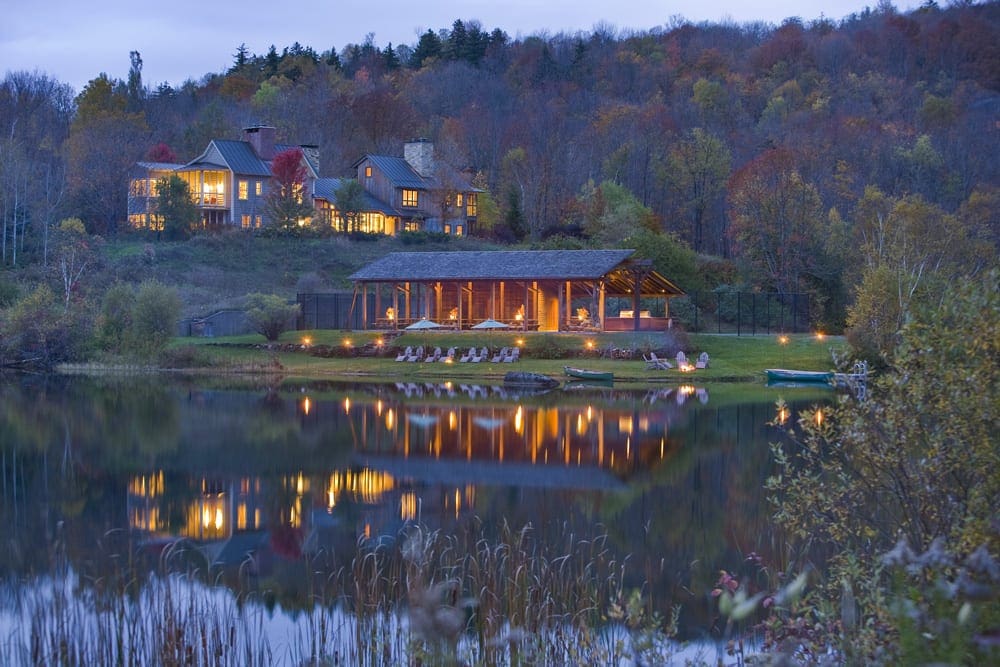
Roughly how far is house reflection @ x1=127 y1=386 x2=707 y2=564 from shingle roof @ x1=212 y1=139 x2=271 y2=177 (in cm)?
4278

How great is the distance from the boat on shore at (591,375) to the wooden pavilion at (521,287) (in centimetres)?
610

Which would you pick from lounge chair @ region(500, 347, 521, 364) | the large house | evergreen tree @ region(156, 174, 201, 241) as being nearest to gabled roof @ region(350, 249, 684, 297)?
lounge chair @ region(500, 347, 521, 364)

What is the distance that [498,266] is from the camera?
52.4m

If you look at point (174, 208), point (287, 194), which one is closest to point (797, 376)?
point (287, 194)

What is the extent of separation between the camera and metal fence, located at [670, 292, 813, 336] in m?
55.5

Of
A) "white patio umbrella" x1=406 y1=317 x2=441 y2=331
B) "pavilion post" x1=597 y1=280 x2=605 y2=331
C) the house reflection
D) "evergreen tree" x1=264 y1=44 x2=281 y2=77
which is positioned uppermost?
"evergreen tree" x1=264 y1=44 x2=281 y2=77

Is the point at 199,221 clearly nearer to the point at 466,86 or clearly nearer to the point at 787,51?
the point at 466,86

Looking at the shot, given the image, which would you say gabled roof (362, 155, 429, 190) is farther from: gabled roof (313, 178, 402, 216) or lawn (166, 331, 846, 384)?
lawn (166, 331, 846, 384)

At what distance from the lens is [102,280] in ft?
196

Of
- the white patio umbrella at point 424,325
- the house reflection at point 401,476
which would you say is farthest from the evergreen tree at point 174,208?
the house reflection at point 401,476

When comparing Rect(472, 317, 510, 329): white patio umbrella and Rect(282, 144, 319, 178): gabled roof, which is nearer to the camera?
Rect(472, 317, 510, 329): white patio umbrella

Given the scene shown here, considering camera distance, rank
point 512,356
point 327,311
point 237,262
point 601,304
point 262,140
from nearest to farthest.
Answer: point 512,356, point 601,304, point 327,311, point 237,262, point 262,140

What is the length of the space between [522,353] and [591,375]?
6015mm

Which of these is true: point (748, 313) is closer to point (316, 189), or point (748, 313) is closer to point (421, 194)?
point (421, 194)
